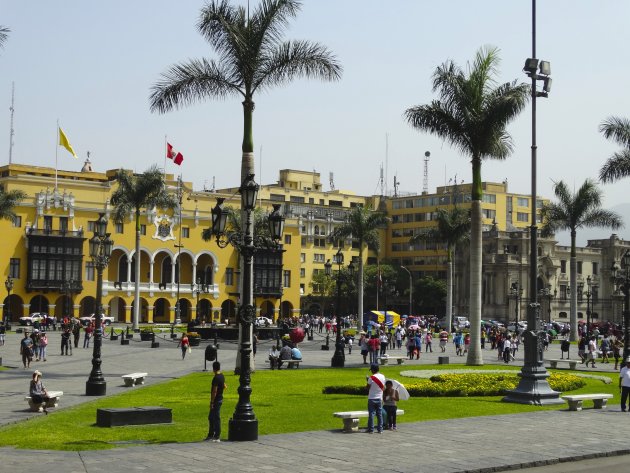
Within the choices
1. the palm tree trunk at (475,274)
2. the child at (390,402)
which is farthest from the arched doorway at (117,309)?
the child at (390,402)

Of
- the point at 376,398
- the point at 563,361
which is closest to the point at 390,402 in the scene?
the point at 376,398

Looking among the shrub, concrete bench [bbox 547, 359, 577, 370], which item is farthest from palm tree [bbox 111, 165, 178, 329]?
the shrub

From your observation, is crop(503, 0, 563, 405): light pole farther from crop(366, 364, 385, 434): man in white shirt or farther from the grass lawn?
crop(366, 364, 385, 434): man in white shirt

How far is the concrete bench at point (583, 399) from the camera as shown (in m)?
23.0

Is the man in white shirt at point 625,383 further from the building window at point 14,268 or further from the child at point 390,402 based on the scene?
the building window at point 14,268

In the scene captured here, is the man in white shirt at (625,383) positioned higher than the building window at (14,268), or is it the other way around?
the building window at (14,268)

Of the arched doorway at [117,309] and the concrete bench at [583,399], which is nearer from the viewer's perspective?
the concrete bench at [583,399]

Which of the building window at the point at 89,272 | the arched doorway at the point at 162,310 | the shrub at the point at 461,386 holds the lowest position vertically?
the shrub at the point at 461,386

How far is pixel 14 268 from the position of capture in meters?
83.2

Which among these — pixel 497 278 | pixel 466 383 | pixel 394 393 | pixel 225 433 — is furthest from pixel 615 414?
pixel 497 278

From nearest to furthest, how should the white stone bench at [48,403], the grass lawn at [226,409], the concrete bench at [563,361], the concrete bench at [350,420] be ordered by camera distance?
the grass lawn at [226,409], the concrete bench at [350,420], the white stone bench at [48,403], the concrete bench at [563,361]

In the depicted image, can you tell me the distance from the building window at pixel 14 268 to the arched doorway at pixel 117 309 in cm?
1011

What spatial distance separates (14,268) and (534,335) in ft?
223

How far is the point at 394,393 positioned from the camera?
61.9 feet
